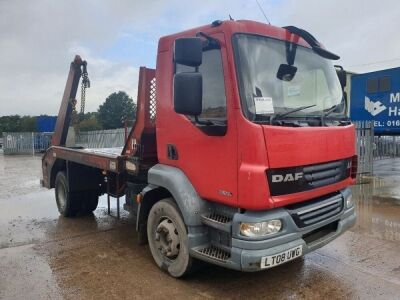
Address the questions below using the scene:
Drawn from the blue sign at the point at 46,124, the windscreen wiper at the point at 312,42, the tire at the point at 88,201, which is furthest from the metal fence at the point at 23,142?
the windscreen wiper at the point at 312,42

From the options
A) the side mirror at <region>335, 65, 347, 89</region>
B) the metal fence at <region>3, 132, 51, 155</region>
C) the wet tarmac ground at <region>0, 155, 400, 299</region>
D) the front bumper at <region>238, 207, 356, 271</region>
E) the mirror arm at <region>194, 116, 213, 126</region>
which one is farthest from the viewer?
the metal fence at <region>3, 132, 51, 155</region>

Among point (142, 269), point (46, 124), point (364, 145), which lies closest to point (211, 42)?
point (142, 269)

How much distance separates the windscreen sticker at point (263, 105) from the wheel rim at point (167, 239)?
1.60 metres

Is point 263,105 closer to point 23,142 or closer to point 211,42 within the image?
point 211,42

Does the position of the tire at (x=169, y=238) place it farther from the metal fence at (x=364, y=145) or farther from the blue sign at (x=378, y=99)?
the blue sign at (x=378, y=99)

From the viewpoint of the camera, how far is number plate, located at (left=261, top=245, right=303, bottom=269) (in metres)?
3.30

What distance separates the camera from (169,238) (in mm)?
4121

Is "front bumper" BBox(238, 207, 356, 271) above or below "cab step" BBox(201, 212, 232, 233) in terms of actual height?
below

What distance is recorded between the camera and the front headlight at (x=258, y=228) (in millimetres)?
3324

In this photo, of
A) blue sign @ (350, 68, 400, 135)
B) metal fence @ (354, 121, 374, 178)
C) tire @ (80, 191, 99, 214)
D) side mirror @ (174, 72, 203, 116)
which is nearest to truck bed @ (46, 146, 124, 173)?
tire @ (80, 191, 99, 214)

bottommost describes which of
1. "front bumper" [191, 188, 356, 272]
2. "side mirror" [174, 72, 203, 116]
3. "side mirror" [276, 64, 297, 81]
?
"front bumper" [191, 188, 356, 272]

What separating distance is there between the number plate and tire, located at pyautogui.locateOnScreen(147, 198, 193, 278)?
89cm

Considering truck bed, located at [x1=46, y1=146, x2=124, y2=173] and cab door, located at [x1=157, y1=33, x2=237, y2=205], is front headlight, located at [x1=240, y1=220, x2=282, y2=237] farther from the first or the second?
truck bed, located at [x1=46, y1=146, x2=124, y2=173]

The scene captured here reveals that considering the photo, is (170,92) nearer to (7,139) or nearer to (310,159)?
(310,159)
